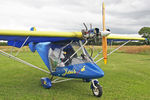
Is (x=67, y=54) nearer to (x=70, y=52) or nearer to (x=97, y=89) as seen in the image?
(x=70, y=52)

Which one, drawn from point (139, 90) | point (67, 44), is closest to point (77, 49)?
point (67, 44)

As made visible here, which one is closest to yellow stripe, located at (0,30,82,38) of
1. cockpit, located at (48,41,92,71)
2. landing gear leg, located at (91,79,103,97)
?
cockpit, located at (48,41,92,71)

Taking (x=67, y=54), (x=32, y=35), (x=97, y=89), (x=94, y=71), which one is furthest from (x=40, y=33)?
(x=97, y=89)

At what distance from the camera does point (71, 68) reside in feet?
18.9

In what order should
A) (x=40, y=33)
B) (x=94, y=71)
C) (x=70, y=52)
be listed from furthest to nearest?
(x=70, y=52) < (x=40, y=33) < (x=94, y=71)

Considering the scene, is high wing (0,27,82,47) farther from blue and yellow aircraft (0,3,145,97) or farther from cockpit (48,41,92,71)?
cockpit (48,41,92,71)

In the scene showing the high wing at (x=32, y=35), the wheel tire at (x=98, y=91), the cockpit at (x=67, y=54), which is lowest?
the wheel tire at (x=98, y=91)

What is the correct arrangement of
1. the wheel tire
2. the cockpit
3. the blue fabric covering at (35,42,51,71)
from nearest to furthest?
the wheel tire
the cockpit
the blue fabric covering at (35,42,51,71)

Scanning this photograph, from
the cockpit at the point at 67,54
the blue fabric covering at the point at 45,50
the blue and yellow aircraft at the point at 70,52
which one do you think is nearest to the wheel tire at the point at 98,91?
the blue and yellow aircraft at the point at 70,52

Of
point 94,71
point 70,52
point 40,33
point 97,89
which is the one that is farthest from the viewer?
point 70,52

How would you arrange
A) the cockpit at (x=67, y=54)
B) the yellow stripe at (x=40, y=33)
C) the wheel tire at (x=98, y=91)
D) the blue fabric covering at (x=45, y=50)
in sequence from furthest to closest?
the blue fabric covering at (x=45, y=50) < the cockpit at (x=67, y=54) < the wheel tire at (x=98, y=91) < the yellow stripe at (x=40, y=33)

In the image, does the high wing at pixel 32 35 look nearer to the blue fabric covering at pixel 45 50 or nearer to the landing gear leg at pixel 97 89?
the blue fabric covering at pixel 45 50

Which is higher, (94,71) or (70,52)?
(70,52)

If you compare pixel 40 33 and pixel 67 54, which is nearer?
pixel 40 33
